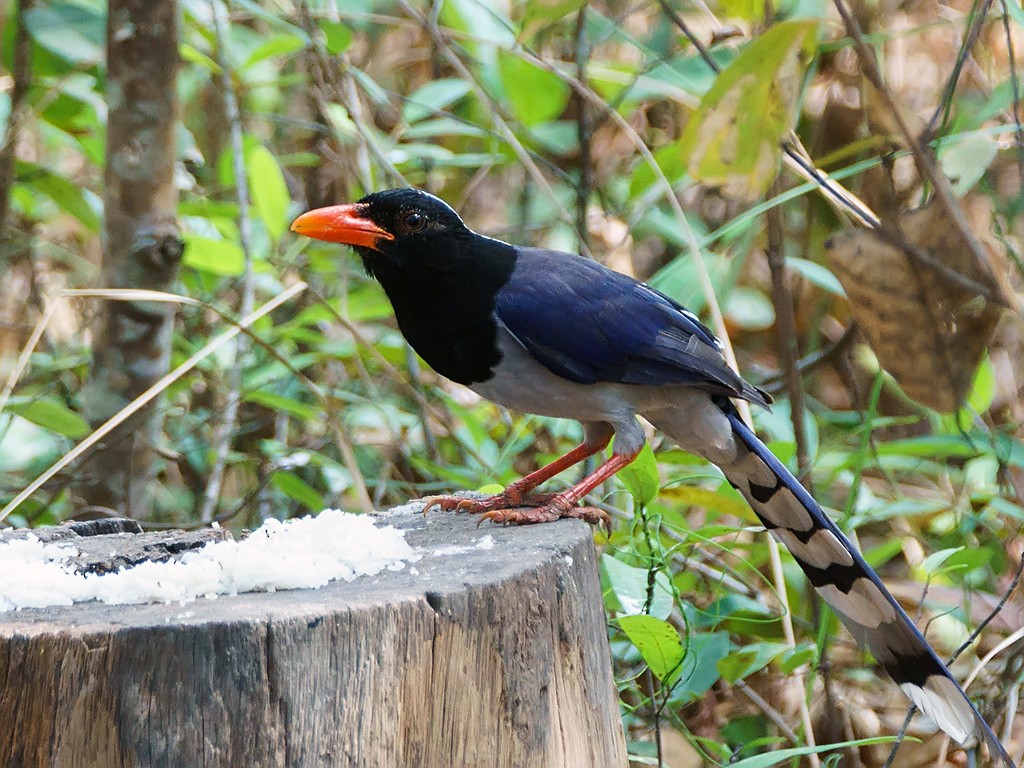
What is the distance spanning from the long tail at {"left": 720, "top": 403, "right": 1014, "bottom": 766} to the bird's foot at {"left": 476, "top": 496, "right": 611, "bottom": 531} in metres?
0.68

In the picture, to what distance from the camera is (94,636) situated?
1.81 meters

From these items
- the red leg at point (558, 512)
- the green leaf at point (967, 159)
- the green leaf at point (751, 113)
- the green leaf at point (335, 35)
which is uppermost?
the green leaf at point (751, 113)

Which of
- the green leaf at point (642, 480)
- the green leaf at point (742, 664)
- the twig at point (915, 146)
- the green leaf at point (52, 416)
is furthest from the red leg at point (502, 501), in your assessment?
the green leaf at point (52, 416)

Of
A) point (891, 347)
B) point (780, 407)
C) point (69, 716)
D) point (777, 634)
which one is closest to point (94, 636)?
point (69, 716)

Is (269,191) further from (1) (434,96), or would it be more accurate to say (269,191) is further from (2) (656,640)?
(2) (656,640)

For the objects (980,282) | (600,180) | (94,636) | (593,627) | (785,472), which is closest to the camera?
(94,636)

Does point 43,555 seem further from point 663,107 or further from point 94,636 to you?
point 663,107

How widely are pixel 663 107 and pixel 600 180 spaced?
62 centimetres

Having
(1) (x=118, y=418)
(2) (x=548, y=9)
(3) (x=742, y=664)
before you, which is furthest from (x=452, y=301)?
(3) (x=742, y=664)

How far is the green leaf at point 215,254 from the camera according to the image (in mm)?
4586

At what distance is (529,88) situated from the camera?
14.8 feet

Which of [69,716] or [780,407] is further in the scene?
[780,407]

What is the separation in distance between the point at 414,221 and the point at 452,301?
23 centimetres

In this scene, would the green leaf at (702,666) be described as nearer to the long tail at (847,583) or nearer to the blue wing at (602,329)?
the long tail at (847,583)
